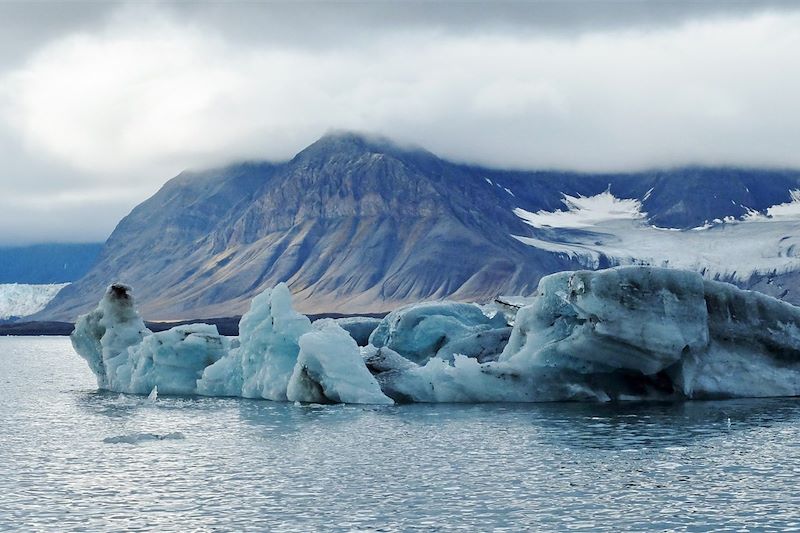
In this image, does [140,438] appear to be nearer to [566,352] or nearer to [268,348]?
[268,348]

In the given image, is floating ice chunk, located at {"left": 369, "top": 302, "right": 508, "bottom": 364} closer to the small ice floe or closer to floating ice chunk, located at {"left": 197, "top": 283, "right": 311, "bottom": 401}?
floating ice chunk, located at {"left": 197, "top": 283, "right": 311, "bottom": 401}

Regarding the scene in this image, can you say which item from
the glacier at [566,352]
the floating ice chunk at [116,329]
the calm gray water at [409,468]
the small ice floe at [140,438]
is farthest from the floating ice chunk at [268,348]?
the small ice floe at [140,438]

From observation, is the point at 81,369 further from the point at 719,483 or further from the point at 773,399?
the point at 719,483

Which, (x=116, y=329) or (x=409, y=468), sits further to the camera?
(x=116, y=329)

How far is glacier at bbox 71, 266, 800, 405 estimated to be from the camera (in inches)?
1459

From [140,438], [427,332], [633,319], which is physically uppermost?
[633,319]

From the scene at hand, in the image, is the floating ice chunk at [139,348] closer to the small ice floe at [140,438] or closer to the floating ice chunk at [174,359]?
the floating ice chunk at [174,359]

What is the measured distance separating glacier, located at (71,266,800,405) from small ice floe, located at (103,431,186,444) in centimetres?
702

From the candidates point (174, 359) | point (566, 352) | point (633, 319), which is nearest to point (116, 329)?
point (174, 359)

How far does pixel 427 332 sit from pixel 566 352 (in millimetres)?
11026

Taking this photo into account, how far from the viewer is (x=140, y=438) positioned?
106 ft

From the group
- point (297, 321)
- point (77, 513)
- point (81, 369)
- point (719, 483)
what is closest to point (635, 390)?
point (297, 321)

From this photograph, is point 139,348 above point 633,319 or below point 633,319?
below

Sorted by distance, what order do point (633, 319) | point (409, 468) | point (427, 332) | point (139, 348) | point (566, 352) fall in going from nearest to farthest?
point (409, 468) → point (633, 319) → point (566, 352) → point (139, 348) → point (427, 332)
